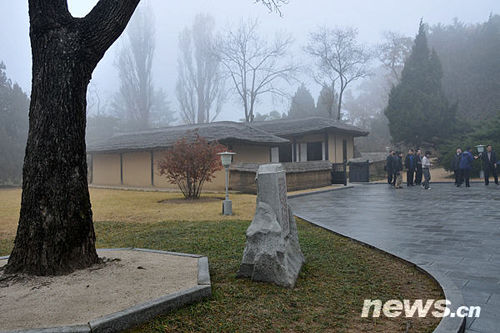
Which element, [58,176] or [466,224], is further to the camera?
[466,224]

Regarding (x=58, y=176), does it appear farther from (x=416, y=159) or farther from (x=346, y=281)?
(x=416, y=159)

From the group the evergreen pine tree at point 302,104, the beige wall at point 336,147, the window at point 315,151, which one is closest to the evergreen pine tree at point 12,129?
the window at point 315,151

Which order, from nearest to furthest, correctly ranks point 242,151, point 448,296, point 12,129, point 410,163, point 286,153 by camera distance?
point 448,296
point 410,163
point 242,151
point 286,153
point 12,129

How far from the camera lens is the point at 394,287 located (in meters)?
4.13

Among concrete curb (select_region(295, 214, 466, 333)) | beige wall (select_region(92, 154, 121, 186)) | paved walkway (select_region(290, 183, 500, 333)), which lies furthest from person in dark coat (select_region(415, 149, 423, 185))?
beige wall (select_region(92, 154, 121, 186))

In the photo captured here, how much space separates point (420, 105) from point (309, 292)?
26.8 meters

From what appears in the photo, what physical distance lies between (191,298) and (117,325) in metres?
0.75

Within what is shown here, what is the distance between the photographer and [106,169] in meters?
24.8

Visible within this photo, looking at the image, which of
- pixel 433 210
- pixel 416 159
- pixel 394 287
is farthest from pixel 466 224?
pixel 416 159

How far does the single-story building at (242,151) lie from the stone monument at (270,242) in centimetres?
1194

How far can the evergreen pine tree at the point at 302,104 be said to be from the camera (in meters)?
51.0

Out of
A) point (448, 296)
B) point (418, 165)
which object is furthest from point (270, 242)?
point (418, 165)

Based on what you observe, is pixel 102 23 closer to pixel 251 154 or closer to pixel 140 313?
pixel 140 313

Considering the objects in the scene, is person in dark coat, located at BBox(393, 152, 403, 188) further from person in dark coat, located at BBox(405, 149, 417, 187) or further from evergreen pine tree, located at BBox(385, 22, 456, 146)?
evergreen pine tree, located at BBox(385, 22, 456, 146)
